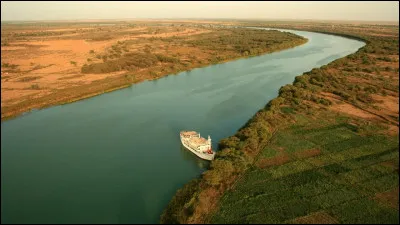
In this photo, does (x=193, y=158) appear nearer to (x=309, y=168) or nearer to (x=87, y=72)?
(x=309, y=168)

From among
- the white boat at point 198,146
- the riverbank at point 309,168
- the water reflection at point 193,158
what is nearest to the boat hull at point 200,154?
the white boat at point 198,146

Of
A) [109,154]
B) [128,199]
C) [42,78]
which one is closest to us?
[128,199]

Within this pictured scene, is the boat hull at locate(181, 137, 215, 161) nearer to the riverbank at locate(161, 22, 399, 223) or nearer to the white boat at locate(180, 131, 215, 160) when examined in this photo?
the white boat at locate(180, 131, 215, 160)

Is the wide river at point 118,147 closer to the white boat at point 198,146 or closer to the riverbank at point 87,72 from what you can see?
the white boat at point 198,146

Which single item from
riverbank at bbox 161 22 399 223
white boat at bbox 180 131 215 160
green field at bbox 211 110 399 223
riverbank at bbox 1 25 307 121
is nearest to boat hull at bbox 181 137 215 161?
white boat at bbox 180 131 215 160

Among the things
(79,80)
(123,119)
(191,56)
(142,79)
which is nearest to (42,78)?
(79,80)

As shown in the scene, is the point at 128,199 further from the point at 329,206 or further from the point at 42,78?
the point at 42,78
